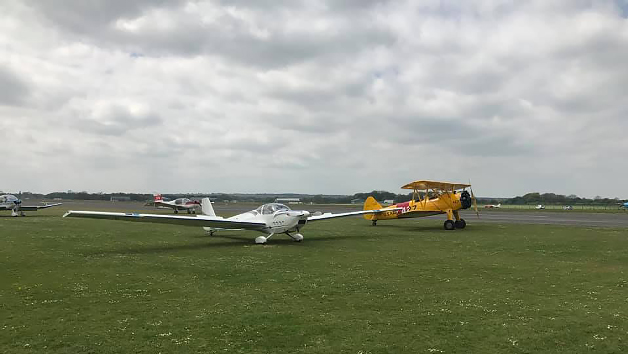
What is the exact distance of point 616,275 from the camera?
33.9ft

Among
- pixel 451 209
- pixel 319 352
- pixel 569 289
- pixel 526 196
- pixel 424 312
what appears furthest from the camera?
pixel 526 196

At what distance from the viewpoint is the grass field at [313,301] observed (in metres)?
5.71

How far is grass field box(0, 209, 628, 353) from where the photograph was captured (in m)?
5.71

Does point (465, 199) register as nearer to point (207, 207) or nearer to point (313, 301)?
point (207, 207)

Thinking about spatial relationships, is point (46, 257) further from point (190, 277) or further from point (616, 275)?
point (616, 275)

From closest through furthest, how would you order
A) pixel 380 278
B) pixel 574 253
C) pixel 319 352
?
pixel 319 352, pixel 380 278, pixel 574 253

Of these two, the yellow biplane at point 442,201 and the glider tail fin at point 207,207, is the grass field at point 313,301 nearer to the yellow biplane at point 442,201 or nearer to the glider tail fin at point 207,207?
the glider tail fin at point 207,207

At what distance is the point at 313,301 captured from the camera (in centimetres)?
793

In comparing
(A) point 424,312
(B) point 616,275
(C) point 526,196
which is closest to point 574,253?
(B) point 616,275

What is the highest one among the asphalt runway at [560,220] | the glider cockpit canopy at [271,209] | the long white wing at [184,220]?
the glider cockpit canopy at [271,209]

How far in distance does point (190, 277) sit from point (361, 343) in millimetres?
5872

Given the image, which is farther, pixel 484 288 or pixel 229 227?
pixel 229 227

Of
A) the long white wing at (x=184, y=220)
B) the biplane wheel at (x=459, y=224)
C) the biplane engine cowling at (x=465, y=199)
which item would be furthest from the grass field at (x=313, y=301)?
the biplane engine cowling at (x=465, y=199)

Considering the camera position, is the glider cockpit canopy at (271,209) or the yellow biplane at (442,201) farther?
the yellow biplane at (442,201)
